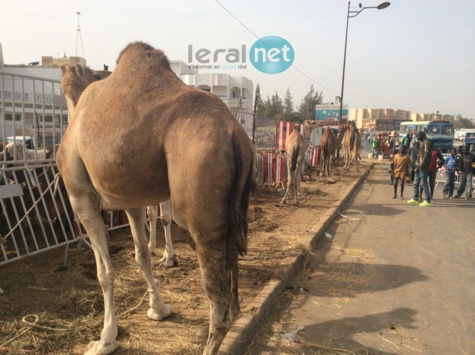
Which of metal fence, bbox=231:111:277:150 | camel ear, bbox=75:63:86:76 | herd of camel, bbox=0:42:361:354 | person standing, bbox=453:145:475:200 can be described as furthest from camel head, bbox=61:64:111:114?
person standing, bbox=453:145:475:200

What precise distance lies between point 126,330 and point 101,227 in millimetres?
1079

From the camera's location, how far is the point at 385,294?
4.99m

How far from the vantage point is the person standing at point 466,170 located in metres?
12.5

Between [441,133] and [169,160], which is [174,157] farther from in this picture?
[441,133]

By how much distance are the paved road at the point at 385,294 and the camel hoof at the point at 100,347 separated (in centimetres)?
129

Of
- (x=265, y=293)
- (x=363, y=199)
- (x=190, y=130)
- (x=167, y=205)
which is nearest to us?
(x=190, y=130)

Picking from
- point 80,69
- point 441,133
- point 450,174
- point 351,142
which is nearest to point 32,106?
point 80,69

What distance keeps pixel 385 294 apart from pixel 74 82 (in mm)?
4695

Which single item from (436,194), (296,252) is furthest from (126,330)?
(436,194)

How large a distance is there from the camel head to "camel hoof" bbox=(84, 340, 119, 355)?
98.0 inches

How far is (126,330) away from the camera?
12.0ft

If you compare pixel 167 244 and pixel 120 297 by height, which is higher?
pixel 167 244

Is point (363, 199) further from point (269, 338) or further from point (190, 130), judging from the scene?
point (190, 130)

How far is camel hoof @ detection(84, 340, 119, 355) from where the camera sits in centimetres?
320
